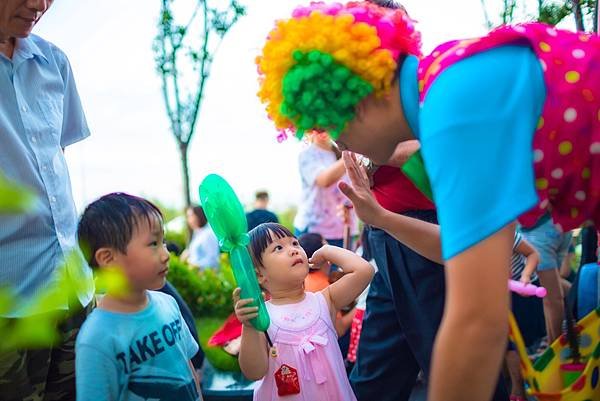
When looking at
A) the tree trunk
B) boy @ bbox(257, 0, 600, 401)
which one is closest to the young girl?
boy @ bbox(257, 0, 600, 401)

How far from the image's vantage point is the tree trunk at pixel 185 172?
289 inches

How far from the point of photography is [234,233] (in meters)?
2.06

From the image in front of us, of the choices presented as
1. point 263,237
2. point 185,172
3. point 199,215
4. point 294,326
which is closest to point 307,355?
point 294,326

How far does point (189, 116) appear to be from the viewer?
7.27m

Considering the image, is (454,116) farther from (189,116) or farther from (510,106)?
(189,116)

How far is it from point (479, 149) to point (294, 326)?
129 centimetres

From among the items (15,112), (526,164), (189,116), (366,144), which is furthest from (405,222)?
(189,116)

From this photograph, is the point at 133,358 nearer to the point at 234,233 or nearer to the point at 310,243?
the point at 234,233

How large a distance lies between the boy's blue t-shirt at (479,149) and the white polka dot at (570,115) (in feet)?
0.42

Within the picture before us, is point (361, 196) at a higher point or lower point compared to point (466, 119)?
lower

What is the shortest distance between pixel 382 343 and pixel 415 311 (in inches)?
8.9

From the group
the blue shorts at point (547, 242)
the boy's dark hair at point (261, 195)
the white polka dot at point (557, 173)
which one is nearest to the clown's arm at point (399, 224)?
the white polka dot at point (557, 173)

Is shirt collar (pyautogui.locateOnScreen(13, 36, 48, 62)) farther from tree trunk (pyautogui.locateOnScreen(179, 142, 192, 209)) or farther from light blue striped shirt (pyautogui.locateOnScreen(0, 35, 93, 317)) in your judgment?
tree trunk (pyautogui.locateOnScreen(179, 142, 192, 209))

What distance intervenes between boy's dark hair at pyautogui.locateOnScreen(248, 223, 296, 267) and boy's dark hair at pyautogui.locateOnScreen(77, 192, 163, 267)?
0.45 meters
